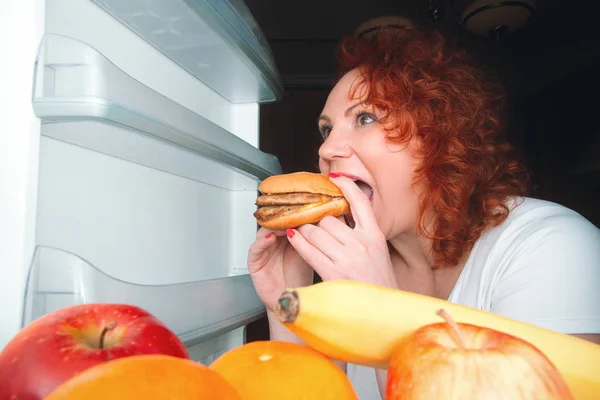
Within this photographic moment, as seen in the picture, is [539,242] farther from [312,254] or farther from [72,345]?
→ [72,345]

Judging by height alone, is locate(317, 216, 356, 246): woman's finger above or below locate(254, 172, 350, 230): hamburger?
below

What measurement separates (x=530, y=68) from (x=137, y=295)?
528cm

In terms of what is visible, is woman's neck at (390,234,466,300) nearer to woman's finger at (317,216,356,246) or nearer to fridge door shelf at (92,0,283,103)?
woman's finger at (317,216,356,246)

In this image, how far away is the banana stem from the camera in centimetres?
40

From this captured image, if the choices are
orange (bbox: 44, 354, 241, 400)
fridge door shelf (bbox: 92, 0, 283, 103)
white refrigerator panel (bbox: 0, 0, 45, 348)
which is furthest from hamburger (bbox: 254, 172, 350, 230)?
orange (bbox: 44, 354, 241, 400)

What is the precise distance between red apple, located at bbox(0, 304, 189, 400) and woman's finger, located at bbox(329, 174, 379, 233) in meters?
0.69

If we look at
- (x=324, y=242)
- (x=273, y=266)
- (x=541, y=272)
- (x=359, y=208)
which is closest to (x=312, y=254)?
(x=324, y=242)

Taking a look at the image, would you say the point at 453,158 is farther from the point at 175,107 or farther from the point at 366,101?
the point at 175,107

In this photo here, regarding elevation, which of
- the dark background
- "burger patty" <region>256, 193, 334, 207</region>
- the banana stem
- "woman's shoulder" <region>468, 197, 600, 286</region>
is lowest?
the banana stem

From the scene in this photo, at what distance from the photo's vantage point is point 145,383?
0.96 ft

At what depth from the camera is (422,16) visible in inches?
156

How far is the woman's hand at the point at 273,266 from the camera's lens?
1287mm

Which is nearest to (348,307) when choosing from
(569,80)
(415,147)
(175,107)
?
(175,107)

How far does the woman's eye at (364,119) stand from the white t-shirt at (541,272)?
0.51 metres
